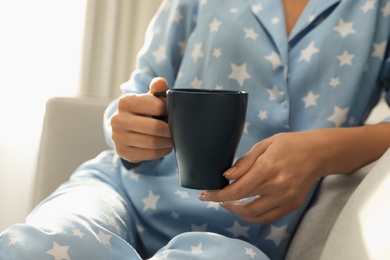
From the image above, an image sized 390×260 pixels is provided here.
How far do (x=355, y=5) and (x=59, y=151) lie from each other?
0.67 meters

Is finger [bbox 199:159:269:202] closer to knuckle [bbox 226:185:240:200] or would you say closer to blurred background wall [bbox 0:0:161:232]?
knuckle [bbox 226:185:240:200]

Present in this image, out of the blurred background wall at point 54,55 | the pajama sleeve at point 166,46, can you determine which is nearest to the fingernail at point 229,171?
the pajama sleeve at point 166,46

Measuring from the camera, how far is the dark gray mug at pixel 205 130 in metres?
0.62

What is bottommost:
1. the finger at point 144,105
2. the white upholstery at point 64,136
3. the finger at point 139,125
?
the white upholstery at point 64,136

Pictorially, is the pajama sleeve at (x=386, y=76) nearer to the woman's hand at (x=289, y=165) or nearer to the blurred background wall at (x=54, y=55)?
the woman's hand at (x=289, y=165)

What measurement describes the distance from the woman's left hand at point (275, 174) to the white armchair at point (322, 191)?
0.07 m

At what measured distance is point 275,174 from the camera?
747mm

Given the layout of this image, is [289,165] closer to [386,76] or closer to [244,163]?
[244,163]

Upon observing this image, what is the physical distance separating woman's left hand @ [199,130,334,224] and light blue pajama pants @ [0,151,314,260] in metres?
0.05

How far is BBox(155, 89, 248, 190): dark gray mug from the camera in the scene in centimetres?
62

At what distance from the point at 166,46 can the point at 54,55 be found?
119cm

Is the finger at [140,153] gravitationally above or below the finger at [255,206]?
above

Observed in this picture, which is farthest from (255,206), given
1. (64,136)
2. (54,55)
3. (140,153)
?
(54,55)

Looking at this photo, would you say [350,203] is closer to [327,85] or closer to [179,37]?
[327,85]
